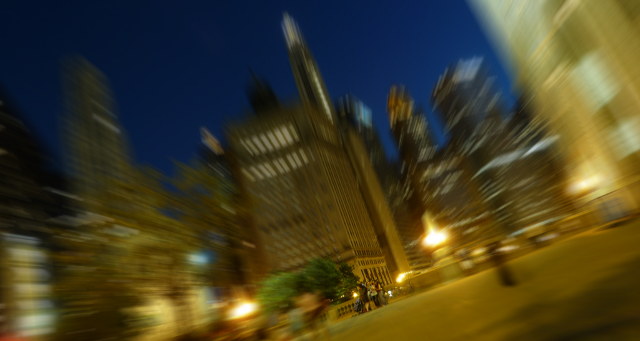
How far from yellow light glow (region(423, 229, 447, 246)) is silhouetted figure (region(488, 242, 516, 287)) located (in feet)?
32.7

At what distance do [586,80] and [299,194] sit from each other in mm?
80635

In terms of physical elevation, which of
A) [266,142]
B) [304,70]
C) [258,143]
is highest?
[304,70]

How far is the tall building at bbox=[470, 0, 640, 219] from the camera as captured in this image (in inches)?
460

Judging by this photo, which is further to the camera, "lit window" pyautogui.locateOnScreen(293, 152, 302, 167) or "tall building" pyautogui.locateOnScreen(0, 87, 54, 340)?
"lit window" pyautogui.locateOnScreen(293, 152, 302, 167)

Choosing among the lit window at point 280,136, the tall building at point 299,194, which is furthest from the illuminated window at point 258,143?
the lit window at point 280,136

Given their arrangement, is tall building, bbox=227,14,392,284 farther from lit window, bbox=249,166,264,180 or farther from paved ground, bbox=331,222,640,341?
paved ground, bbox=331,222,640,341

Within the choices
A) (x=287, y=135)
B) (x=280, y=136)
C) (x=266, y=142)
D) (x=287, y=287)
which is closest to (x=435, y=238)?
(x=287, y=287)

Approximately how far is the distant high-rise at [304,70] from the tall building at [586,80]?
147 metres

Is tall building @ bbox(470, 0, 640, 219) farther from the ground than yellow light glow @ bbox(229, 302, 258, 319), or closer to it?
farther from the ground

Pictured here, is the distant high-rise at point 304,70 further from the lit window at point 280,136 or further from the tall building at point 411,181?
the lit window at point 280,136

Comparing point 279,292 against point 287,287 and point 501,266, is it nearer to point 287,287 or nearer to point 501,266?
point 287,287

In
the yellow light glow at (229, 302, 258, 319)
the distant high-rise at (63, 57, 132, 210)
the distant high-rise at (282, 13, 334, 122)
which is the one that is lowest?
the yellow light glow at (229, 302, 258, 319)

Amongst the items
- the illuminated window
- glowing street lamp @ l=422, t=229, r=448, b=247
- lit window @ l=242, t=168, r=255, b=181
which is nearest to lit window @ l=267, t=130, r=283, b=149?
the illuminated window

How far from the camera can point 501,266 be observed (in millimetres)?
6090
